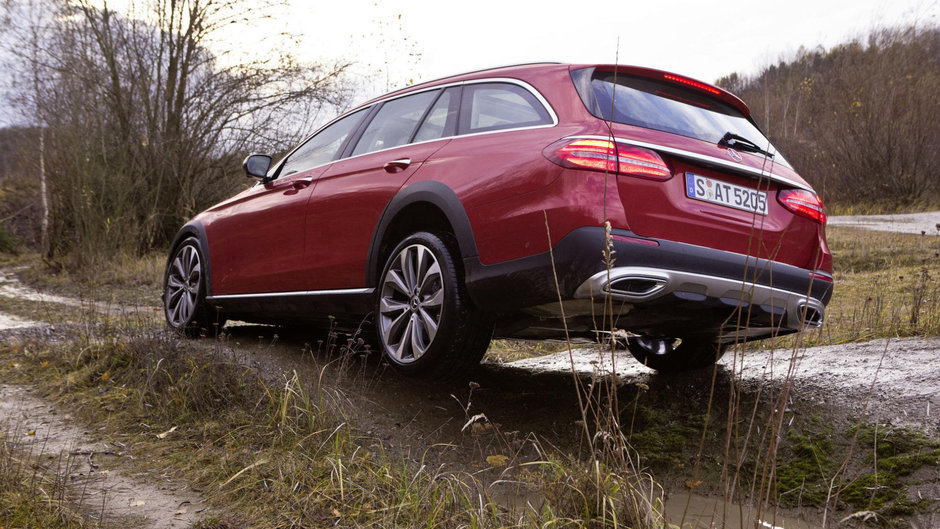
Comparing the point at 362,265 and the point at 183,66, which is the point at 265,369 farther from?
the point at 183,66

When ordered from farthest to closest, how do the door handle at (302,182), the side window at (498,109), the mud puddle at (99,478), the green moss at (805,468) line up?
the door handle at (302,182) → the side window at (498,109) → the green moss at (805,468) → the mud puddle at (99,478)

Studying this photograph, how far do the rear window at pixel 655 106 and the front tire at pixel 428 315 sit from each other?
1019 millimetres

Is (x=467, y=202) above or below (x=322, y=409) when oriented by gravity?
above

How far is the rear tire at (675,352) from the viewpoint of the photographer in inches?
188

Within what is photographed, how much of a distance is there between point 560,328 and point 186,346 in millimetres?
2737

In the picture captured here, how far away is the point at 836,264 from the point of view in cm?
962

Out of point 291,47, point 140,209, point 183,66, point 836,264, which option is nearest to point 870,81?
point 836,264

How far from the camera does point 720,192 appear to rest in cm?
338

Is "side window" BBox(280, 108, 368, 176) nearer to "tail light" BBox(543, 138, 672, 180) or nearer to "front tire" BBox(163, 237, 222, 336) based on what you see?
"front tire" BBox(163, 237, 222, 336)

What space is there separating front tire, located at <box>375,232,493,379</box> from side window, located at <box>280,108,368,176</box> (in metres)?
1.35

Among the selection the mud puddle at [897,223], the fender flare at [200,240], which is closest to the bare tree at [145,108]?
the fender flare at [200,240]

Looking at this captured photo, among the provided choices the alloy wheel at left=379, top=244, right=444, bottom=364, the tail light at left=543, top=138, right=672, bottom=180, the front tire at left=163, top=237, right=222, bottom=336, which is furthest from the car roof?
the front tire at left=163, top=237, right=222, bottom=336

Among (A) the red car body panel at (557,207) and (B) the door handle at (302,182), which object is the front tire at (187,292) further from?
(A) the red car body panel at (557,207)

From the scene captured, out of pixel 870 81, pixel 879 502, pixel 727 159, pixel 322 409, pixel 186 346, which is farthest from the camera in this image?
pixel 870 81
